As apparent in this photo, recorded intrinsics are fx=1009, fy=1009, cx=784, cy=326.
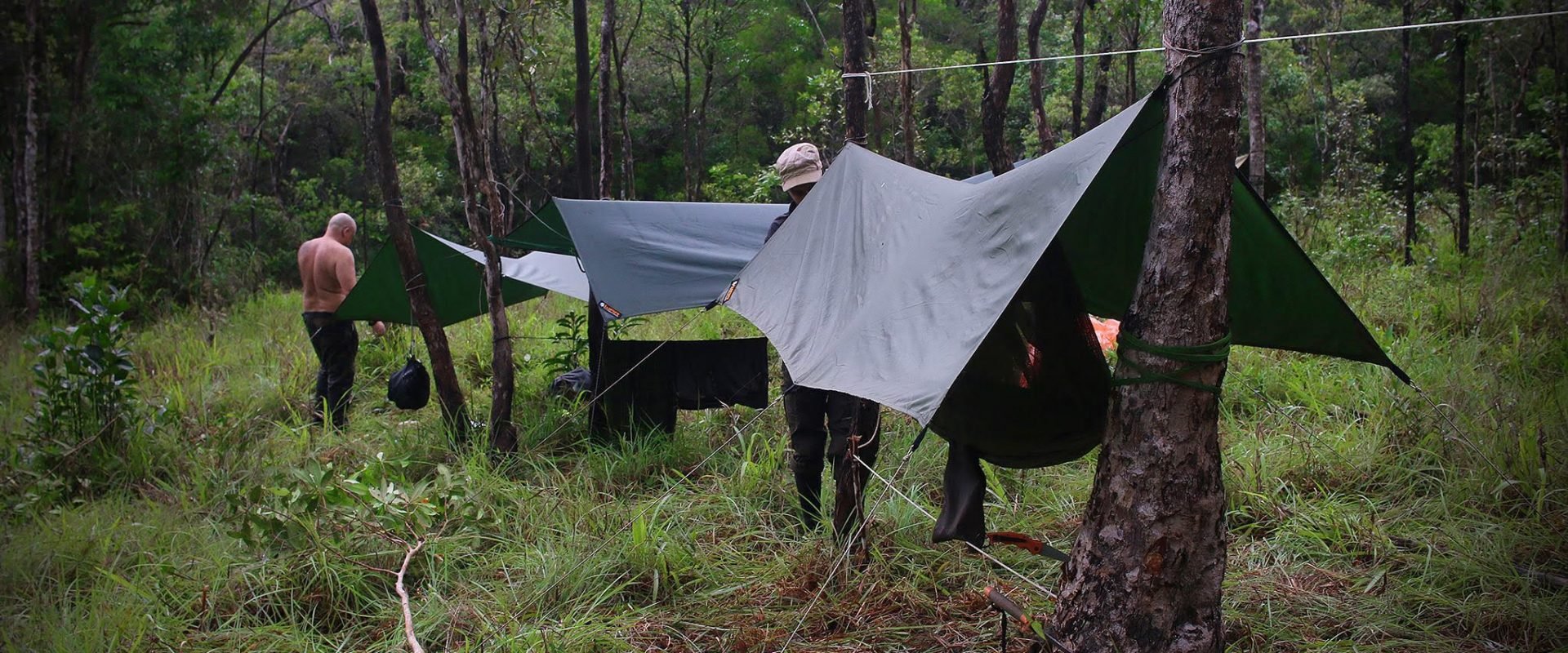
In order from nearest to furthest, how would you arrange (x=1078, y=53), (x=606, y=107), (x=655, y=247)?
1. (x=655, y=247)
2. (x=606, y=107)
3. (x=1078, y=53)

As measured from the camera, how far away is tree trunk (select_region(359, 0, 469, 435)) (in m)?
5.35

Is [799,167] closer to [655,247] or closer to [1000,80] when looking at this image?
[655,247]

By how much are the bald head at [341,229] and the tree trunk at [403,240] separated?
1100 millimetres

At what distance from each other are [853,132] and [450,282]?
3.54 m

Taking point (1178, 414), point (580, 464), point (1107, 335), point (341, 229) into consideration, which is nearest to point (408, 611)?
point (580, 464)

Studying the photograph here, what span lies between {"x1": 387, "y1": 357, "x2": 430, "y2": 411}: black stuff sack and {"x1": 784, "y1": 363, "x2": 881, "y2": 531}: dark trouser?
8.59 feet

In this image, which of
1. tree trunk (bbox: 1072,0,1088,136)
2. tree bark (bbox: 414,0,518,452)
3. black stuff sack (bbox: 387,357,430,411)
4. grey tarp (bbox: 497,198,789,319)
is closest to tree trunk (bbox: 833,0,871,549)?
grey tarp (bbox: 497,198,789,319)

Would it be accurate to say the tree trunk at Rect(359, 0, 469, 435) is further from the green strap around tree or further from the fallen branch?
the green strap around tree

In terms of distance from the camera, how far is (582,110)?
251 inches

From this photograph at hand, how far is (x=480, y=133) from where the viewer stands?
5430mm

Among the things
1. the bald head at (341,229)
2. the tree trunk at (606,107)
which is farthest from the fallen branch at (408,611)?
the tree trunk at (606,107)

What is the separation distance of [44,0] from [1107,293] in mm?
11538

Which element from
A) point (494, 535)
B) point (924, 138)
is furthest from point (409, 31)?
point (494, 535)

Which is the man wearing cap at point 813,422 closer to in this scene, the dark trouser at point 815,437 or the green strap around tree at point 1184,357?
the dark trouser at point 815,437
